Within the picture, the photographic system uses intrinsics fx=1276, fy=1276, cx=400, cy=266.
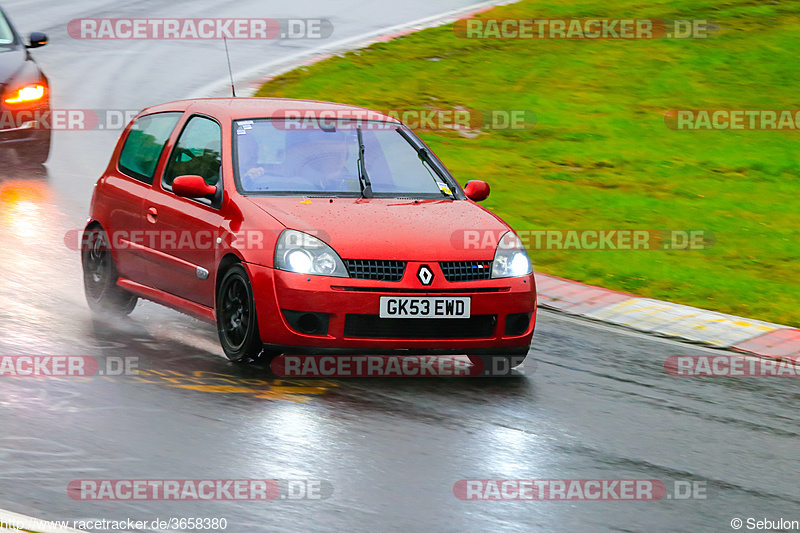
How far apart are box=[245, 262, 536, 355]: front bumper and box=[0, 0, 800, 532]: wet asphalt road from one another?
0.28 meters

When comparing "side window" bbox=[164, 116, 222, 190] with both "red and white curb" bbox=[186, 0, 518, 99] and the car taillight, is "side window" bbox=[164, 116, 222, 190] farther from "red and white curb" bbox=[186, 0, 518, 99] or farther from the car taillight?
"red and white curb" bbox=[186, 0, 518, 99]

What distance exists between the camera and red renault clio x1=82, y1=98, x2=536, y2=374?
7.49 meters

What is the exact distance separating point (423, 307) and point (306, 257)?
2.45 ft

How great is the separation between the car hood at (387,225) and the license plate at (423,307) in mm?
242

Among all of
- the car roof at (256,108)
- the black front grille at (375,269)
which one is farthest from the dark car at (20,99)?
the black front grille at (375,269)

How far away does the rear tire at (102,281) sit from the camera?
934cm

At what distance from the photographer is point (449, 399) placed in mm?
7500

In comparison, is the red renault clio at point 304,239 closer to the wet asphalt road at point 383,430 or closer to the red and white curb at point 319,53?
the wet asphalt road at point 383,430

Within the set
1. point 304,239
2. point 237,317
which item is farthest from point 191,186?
point 304,239

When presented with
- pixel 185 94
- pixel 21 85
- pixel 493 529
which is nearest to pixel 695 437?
pixel 493 529

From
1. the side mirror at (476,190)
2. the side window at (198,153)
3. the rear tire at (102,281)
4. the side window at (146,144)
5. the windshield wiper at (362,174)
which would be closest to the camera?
the windshield wiper at (362,174)

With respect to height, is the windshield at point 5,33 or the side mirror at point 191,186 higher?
the side mirror at point 191,186

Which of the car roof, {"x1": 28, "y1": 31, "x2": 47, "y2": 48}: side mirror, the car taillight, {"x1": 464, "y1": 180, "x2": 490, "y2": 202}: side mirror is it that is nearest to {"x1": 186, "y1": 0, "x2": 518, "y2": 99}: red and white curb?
{"x1": 28, "y1": 31, "x2": 47, "y2": 48}: side mirror

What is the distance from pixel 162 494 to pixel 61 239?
672 cm
